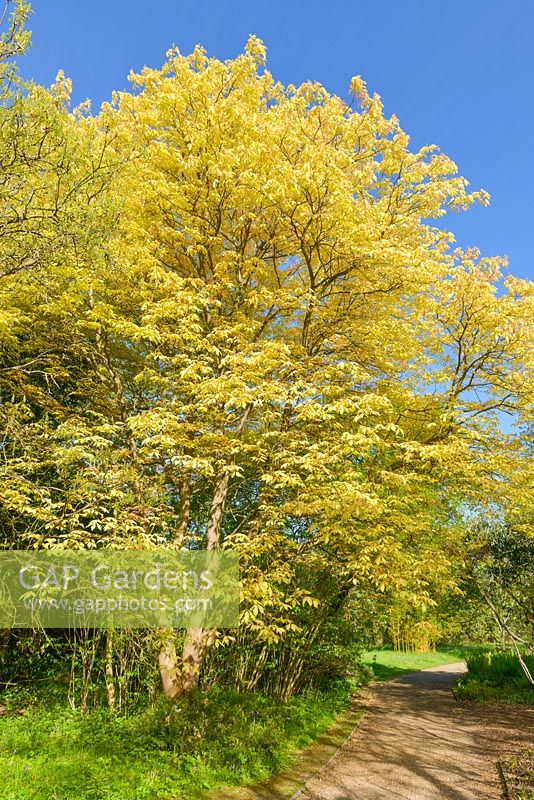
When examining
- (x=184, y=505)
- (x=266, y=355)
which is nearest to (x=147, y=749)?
(x=184, y=505)

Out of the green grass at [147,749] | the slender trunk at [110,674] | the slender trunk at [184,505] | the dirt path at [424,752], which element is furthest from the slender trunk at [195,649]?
the dirt path at [424,752]

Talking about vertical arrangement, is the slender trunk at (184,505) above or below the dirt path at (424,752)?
above

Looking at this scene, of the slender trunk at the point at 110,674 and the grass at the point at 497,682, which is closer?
the slender trunk at the point at 110,674

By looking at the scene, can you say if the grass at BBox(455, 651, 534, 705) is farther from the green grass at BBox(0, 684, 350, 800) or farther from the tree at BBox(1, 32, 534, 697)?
the green grass at BBox(0, 684, 350, 800)

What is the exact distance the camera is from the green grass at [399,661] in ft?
60.1

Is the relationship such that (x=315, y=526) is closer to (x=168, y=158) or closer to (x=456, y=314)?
(x=456, y=314)

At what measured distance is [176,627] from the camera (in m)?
7.44

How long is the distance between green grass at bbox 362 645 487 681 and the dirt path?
6989 millimetres

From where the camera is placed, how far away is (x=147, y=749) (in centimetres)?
541

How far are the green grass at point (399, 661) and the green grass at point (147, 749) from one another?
39.5ft

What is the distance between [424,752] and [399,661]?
16.7m

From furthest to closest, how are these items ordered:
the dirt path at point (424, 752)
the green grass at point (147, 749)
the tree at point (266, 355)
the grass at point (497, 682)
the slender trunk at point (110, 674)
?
the grass at point (497, 682)
the slender trunk at point (110, 674)
the tree at point (266, 355)
the dirt path at point (424, 752)
the green grass at point (147, 749)

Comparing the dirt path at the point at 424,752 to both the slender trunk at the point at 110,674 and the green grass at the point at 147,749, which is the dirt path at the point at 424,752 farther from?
the slender trunk at the point at 110,674

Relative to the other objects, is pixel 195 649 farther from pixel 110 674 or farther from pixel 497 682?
pixel 497 682
